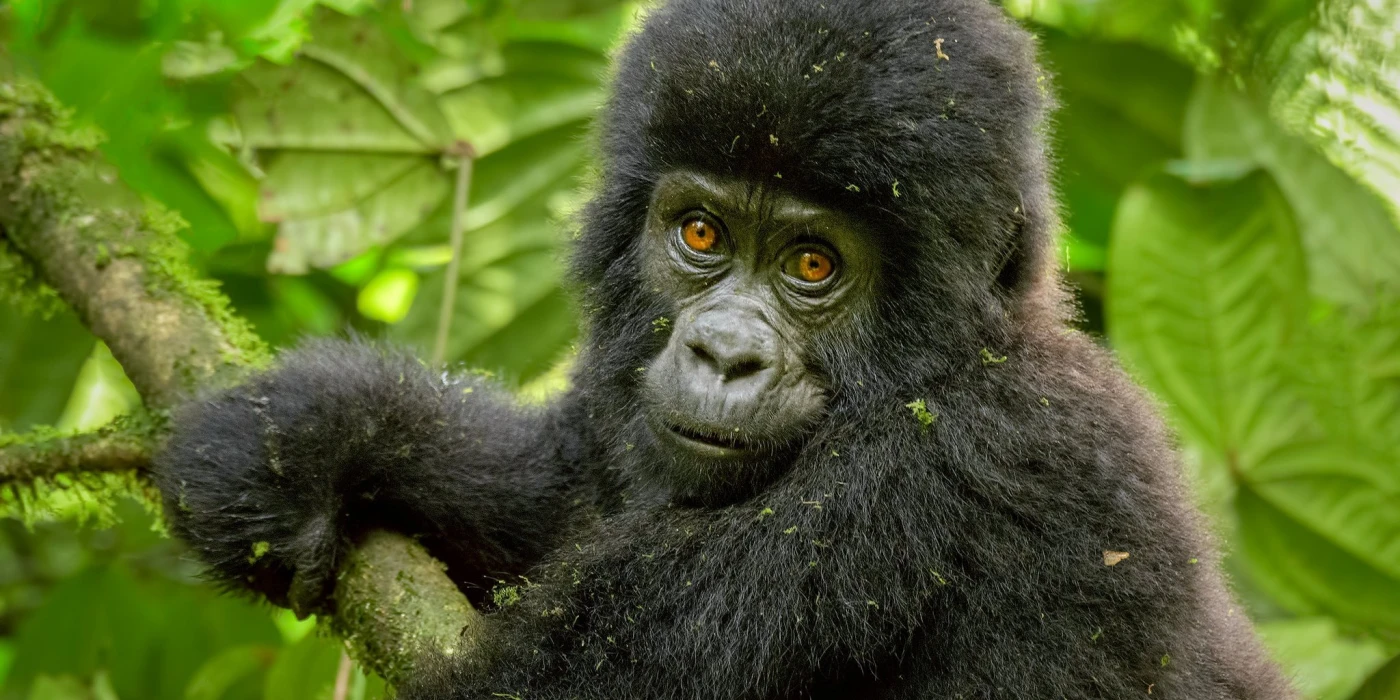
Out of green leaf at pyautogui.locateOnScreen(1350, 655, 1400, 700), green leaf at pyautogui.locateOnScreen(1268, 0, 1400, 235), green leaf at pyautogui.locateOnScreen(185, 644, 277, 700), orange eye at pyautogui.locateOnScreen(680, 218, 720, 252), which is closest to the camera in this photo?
orange eye at pyautogui.locateOnScreen(680, 218, 720, 252)

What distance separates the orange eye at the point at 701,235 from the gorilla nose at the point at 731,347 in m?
0.26

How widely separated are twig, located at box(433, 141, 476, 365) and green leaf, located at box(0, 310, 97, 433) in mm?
1483

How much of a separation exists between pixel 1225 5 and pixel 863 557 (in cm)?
347

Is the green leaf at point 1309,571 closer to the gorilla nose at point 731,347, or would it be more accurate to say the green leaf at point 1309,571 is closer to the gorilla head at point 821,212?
the gorilla head at point 821,212

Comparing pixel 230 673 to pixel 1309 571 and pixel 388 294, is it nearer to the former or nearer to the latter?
pixel 388 294

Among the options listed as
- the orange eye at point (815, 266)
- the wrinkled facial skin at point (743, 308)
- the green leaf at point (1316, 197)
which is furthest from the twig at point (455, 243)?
the green leaf at point (1316, 197)

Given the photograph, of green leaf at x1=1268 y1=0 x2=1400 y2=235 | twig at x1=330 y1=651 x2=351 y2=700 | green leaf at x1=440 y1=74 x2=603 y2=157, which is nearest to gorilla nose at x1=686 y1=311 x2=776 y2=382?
twig at x1=330 y1=651 x2=351 y2=700

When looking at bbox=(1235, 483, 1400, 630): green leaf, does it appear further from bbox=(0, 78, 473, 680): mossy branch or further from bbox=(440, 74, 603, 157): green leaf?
bbox=(0, 78, 473, 680): mossy branch

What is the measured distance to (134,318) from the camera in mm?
3254

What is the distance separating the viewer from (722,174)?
3135mm

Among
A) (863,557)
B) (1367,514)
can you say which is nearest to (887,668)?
(863,557)

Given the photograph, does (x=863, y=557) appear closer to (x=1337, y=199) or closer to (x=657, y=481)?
(x=657, y=481)

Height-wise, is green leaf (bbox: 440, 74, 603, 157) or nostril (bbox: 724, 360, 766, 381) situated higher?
nostril (bbox: 724, 360, 766, 381)

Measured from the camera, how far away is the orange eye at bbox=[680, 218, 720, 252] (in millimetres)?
3215
